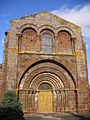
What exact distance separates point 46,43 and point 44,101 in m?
5.85

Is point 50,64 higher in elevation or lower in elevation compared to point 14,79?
higher

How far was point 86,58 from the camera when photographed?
16297 millimetres

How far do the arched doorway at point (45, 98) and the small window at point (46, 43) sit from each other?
3.38m

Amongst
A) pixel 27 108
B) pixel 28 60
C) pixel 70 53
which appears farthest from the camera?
pixel 70 53

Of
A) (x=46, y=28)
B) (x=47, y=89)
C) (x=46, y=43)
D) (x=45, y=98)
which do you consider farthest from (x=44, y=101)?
(x=46, y=28)

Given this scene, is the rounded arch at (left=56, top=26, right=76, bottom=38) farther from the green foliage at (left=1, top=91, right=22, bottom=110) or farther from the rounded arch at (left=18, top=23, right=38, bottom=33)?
the green foliage at (left=1, top=91, right=22, bottom=110)

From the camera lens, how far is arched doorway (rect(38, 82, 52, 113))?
14423mm

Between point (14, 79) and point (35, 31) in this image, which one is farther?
point (35, 31)

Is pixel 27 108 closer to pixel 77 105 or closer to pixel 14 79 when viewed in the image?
pixel 14 79

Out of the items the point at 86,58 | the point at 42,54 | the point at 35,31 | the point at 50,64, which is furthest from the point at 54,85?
the point at 35,31

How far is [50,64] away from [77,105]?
15.3 ft

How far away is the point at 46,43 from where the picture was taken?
15.9 metres

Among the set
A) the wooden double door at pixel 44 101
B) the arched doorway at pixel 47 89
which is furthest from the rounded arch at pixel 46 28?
the wooden double door at pixel 44 101

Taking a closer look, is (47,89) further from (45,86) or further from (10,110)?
(10,110)
